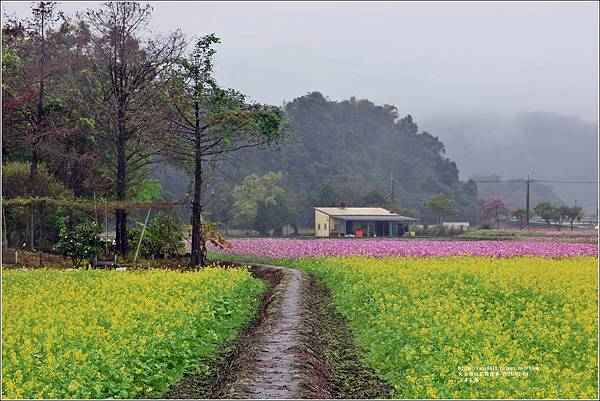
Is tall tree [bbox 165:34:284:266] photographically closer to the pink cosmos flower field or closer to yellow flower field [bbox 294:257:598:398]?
the pink cosmos flower field

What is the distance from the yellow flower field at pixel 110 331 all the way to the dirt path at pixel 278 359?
1.00 metres

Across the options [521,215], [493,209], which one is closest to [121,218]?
[521,215]

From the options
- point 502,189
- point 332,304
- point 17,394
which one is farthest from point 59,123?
point 502,189

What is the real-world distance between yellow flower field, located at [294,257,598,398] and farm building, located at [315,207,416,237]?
4981cm

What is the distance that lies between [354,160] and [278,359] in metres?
95.6

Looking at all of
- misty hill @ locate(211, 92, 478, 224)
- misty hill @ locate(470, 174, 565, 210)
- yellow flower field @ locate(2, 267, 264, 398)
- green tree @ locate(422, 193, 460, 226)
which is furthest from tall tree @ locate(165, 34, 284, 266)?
misty hill @ locate(470, 174, 565, 210)

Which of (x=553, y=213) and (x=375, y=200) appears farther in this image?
(x=375, y=200)

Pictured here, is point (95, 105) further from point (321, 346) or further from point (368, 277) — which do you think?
point (321, 346)

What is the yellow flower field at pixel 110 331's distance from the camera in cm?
936

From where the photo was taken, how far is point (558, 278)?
59.6 feet

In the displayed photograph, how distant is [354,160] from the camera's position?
107000 millimetres

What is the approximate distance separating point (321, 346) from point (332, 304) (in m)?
6.04

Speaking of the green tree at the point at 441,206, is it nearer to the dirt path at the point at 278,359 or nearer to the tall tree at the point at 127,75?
the tall tree at the point at 127,75

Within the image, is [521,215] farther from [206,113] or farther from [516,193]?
[516,193]
